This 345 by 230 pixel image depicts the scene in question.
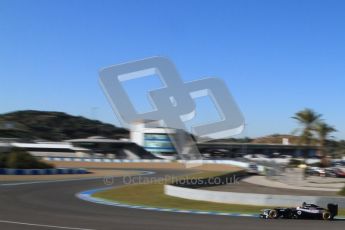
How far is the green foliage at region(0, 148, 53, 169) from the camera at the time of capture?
44406 mm

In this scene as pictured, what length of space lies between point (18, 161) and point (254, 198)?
3077 centimetres

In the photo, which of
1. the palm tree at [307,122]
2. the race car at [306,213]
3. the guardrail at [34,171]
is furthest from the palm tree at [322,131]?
the race car at [306,213]

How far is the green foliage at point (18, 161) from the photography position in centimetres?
4441

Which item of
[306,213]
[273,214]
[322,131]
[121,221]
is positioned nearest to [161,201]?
[273,214]

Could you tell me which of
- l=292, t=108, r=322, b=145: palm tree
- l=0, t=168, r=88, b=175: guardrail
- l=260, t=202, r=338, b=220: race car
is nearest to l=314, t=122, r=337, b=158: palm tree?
l=292, t=108, r=322, b=145: palm tree

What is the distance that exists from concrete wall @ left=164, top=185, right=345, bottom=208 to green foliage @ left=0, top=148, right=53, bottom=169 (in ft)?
85.0

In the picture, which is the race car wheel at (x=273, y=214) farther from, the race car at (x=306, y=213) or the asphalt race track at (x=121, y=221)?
the asphalt race track at (x=121, y=221)

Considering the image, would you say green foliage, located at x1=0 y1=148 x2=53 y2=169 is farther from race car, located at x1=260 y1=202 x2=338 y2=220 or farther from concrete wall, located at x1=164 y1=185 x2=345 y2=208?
race car, located at x1=260 y1=202 x2=338 y2=220

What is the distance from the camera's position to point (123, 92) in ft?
85.7

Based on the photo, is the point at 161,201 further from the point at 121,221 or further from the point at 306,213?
the point at 121,221

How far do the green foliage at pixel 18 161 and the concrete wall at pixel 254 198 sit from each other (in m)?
25.9

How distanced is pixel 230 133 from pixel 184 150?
28861 mm

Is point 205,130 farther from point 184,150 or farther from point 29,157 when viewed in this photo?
point 184,150

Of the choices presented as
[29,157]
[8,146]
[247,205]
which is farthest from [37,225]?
[8,146]
